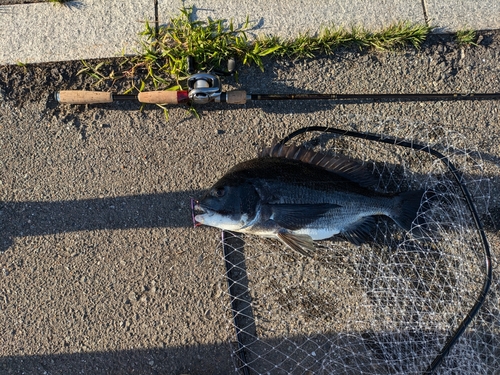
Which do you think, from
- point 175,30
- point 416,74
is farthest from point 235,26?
point 416,74

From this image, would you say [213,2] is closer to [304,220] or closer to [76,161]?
[76,161]

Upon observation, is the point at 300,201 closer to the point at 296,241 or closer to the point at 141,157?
the point at 296,241

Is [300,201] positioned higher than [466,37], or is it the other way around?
[466,37]

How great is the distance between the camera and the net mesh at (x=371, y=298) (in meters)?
3.25

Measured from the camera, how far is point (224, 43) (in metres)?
3.35

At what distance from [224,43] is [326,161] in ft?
4.90

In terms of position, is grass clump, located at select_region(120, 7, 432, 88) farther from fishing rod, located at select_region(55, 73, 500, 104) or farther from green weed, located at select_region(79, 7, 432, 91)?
fishing rod, located at select_region(55, 73, 500, 104)

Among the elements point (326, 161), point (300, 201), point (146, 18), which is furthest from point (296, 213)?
point (146, 18)

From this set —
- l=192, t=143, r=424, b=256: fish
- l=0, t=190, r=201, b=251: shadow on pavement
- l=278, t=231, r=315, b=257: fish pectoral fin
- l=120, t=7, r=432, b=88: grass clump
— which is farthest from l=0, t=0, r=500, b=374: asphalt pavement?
l=278, t=231, r=315, b=257: fish pectoral fin

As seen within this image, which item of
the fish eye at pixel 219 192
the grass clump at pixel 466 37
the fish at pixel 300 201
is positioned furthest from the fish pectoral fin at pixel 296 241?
A: the grass clump at pixel 466 37

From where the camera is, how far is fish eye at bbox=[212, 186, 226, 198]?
2.83m

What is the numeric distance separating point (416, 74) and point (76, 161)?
3.45 m

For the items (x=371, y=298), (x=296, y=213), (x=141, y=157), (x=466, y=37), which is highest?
(x=466, y=37)

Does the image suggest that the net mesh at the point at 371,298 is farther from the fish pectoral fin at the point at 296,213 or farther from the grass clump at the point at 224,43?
the grass clump at the point at 224,43
